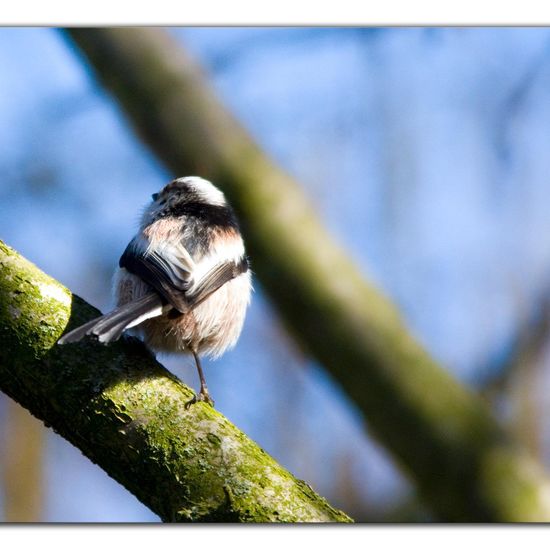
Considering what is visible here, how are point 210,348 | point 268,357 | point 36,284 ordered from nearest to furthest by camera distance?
point 36,284 → point 210,348 → point 268,357

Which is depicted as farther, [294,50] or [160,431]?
[294,50]

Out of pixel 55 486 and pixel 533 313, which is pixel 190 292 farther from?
pixel 533 313

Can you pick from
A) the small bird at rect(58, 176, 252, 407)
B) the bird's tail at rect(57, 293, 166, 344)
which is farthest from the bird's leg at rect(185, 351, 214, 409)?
the bird's tail at rect(57, 293, 166, 344)

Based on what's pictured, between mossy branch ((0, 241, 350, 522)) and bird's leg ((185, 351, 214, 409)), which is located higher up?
Result: bird's leg ((185, 351, 214, 409))

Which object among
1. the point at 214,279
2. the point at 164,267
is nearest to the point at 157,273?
the point at 164,267

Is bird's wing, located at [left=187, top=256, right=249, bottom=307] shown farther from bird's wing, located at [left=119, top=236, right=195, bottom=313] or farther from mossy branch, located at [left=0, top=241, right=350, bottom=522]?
mossy branch, located at [left=0, top=241, right=350, bottom=522]

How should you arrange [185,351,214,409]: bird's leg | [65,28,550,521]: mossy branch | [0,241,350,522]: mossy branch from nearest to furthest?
[0,241,350,522]: mossy branch → [185,351,214,409]: bird's leg → [65,28,550,521]: mossy branch

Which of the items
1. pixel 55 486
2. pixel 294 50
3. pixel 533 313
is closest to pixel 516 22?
pixel 294 50
